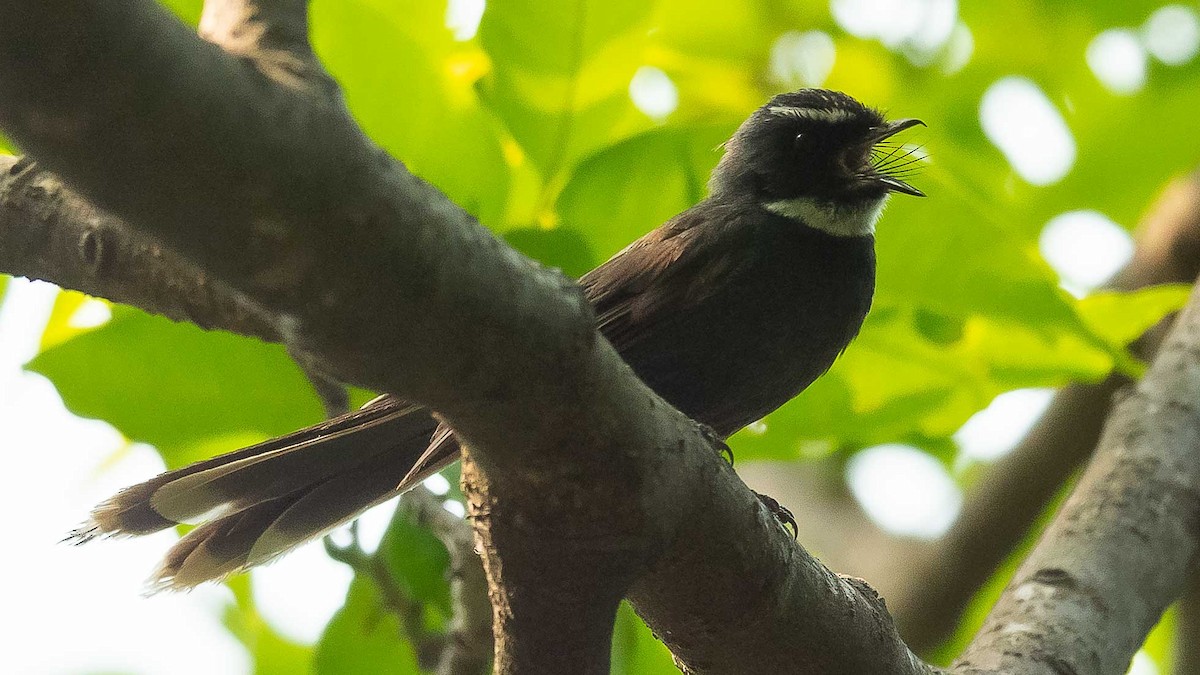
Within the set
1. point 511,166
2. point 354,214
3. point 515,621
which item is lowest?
point 515,621

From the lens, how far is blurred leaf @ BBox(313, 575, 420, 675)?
3578 mm

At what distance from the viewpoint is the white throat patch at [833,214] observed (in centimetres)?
394

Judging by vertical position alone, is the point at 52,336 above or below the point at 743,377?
above

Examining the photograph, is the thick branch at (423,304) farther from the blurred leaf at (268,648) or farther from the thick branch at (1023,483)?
the thick branch at (1023,483)

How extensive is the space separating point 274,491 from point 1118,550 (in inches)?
100

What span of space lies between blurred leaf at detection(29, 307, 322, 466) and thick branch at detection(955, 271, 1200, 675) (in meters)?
1.99

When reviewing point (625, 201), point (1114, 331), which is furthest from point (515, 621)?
point (1114, 331)

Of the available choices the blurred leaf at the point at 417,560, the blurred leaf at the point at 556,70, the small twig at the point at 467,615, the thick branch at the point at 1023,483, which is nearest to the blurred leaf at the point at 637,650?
the small twig at the point at 467,615

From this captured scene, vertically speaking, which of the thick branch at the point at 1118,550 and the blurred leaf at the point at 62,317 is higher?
the blurred leaf at the point at 62,317

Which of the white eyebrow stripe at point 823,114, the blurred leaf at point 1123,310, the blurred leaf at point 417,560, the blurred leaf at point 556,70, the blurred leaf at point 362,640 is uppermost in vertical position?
the white eyebrow stripe at point 823,114

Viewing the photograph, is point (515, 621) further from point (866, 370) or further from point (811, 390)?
point (866, 370)

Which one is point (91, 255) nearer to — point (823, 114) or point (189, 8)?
point (189, 8)

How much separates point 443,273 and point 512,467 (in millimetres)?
466

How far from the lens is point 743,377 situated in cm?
350
